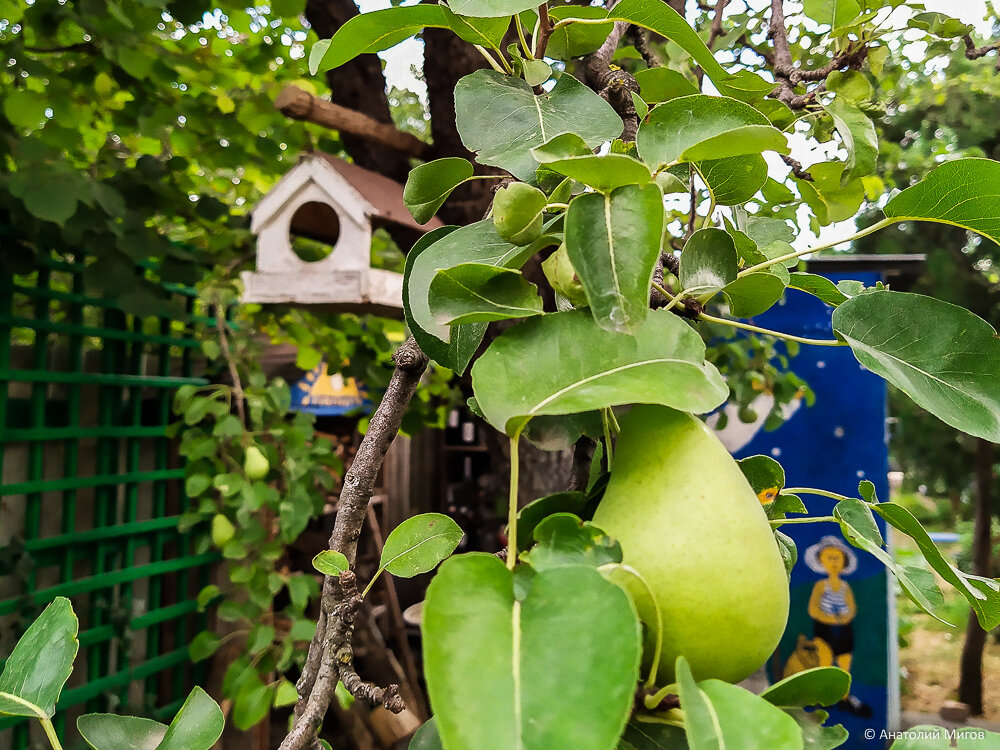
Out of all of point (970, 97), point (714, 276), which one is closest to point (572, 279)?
point (714, 276)

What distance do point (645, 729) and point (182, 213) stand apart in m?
1.58

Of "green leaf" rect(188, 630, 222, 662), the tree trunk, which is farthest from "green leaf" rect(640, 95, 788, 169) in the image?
the tree trunk

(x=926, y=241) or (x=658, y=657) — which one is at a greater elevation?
(x=926, y=241)

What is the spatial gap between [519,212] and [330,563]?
19 centimetres

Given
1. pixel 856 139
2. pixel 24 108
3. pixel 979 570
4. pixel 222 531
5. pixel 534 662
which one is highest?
pixel 24 108

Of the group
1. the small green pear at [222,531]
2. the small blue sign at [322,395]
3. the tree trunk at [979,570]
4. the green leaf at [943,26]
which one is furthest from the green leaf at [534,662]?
the tree trunk at [979,570]

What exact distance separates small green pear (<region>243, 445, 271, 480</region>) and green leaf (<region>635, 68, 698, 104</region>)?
117 centimetres

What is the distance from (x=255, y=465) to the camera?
53.8 inches

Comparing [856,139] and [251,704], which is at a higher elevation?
[856,139]

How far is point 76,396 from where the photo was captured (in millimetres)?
1469

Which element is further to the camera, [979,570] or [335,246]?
[979,570]

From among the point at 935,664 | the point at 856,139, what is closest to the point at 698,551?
the point at 856,139

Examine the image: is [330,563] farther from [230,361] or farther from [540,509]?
[230,361]

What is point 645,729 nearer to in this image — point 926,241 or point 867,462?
point 867,462
